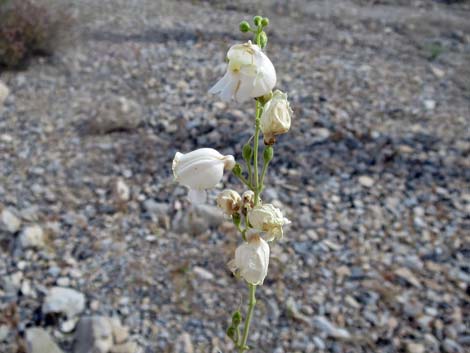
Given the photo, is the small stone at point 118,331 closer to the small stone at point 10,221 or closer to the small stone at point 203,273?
the small stone at point 203,273

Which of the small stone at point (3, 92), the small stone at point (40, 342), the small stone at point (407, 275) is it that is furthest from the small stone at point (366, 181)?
the small stone at point (3, 92)

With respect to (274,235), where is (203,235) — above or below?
below

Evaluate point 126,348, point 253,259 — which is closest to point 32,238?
point 126,348

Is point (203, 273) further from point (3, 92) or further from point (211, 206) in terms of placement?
point (3, 92)

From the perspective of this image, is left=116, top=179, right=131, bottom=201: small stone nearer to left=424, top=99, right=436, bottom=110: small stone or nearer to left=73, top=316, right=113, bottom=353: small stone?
left=73, top=316, right=113, bottom=353: small stone

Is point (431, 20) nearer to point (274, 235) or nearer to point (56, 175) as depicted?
point (56, 175)

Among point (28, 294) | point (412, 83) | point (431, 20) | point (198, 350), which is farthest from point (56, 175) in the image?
point (431, 20)
